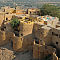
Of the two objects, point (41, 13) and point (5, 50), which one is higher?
point (41, 13)

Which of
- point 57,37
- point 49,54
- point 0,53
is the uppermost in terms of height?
point 57,37

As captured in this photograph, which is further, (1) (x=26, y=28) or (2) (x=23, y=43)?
(1) (x=26, y=28)

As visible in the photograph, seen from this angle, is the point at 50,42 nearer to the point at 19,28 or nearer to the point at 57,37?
the point at 57,37

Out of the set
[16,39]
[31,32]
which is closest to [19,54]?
[16,39]

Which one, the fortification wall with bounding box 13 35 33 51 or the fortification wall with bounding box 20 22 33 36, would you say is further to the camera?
the fortification wall with bounding box 20 22 33 36

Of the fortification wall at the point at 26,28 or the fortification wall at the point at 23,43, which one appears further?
the fortification wall at the point at 26,28

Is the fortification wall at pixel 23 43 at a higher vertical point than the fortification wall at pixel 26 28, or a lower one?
lower

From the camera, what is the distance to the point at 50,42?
2188cm

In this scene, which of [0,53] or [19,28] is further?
[19,28]

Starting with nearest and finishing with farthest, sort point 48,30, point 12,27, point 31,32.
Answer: point 48,30 → point 31,32 → point 12,27

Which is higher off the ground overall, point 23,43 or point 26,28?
point 26,28

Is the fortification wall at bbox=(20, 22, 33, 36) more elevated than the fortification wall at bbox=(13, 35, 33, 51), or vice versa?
the fortification wall at bbox=(20, 22, 33, 36)

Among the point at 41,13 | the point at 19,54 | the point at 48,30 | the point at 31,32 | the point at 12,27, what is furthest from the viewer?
the point at 41,13

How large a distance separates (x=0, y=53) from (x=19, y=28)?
569 cm
